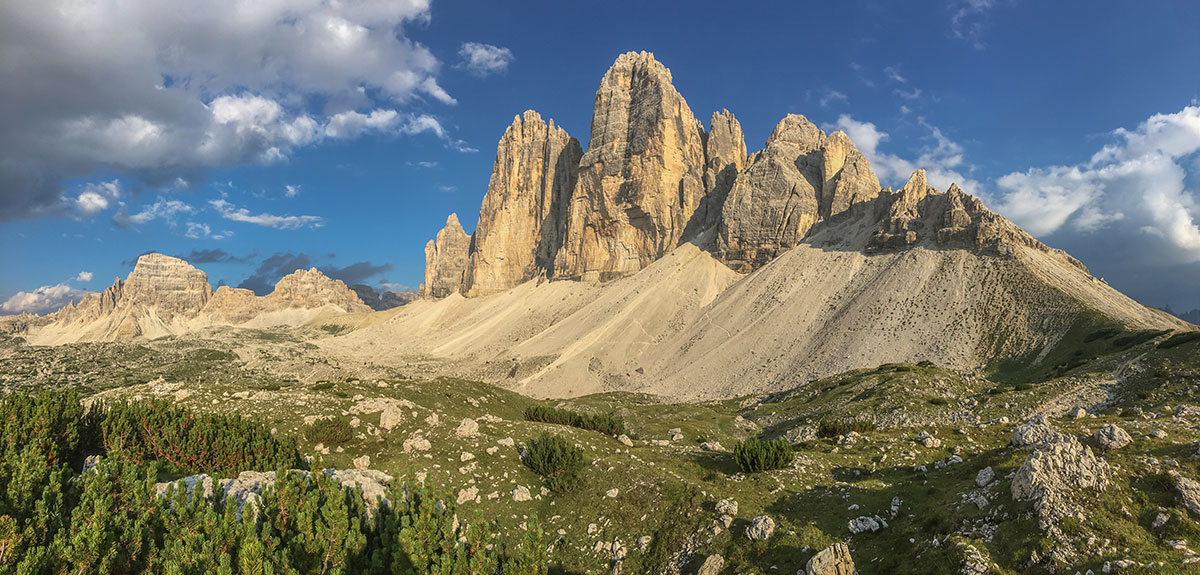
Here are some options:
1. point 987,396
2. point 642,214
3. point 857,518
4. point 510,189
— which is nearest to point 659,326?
point 642,214

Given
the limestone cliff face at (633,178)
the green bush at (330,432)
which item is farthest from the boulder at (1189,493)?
the limestone cliff face at (633,178)

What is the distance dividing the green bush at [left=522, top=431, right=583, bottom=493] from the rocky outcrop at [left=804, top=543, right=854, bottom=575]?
783cm

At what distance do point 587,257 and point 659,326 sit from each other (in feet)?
183

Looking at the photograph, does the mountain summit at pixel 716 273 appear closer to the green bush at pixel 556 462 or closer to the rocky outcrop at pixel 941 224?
the rocky outcrop at pixel 941 224

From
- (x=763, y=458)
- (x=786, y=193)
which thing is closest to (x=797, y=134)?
(x=786, y=193)

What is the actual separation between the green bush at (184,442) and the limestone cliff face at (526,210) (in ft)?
550

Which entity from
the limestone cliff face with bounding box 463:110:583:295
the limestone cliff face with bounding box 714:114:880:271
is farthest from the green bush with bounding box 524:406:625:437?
the limestone cliff face with bounding box 463:110:583:295

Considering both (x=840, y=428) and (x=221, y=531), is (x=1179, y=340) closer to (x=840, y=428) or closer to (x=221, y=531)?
(x=840, y=428)

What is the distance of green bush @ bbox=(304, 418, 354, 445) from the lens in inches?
683

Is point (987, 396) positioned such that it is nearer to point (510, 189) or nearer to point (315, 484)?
point (315, 484)

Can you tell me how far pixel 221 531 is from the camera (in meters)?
7.23

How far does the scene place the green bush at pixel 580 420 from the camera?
76.8 feet

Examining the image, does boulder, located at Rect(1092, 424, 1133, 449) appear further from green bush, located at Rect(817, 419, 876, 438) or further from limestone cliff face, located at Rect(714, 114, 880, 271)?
limestone cliff face, located at Rect(714, 114, 880, 271)

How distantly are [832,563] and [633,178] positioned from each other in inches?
5645
